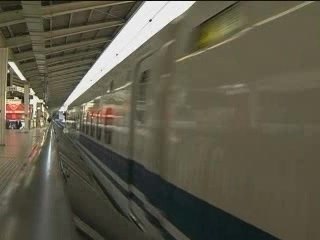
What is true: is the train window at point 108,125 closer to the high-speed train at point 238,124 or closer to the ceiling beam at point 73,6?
the high-speed train at point 238,124

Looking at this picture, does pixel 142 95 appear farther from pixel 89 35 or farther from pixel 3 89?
pixel 3 89

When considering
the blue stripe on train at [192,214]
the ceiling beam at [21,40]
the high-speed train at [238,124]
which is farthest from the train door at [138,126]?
the ceiling beam at [21,40]

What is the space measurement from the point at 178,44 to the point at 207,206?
1240 mm

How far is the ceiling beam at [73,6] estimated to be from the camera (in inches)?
56.4

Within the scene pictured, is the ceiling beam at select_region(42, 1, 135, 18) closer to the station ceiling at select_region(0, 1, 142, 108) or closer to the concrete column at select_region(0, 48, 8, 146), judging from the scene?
the station ceiling at select_region(0, 1, 142, 108)

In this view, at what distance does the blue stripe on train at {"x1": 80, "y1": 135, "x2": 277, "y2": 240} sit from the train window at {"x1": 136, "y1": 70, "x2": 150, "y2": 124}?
1.68 ft

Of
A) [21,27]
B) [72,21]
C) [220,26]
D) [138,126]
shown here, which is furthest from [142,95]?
[72,21]

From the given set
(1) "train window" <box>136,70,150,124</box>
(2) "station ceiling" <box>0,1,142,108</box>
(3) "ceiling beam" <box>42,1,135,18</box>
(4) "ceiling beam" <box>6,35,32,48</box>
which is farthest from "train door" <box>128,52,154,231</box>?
(3) "ceiling beam" <box>42,1,135,18</box>

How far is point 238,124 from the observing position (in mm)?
2549

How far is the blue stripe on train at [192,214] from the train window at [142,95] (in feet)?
1.68

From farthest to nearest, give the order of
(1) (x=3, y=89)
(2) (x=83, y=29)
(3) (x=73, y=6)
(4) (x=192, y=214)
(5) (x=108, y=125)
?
(1) (x=3, y=89) < (5) (x=108, y=125) < (4) (x=192, y=214) < (2) (x=83, y=29) < (3) (x=73, y=6)

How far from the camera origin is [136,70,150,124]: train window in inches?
201

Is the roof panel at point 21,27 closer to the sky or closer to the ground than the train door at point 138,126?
closer to the sky

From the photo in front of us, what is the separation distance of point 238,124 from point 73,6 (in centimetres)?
128
